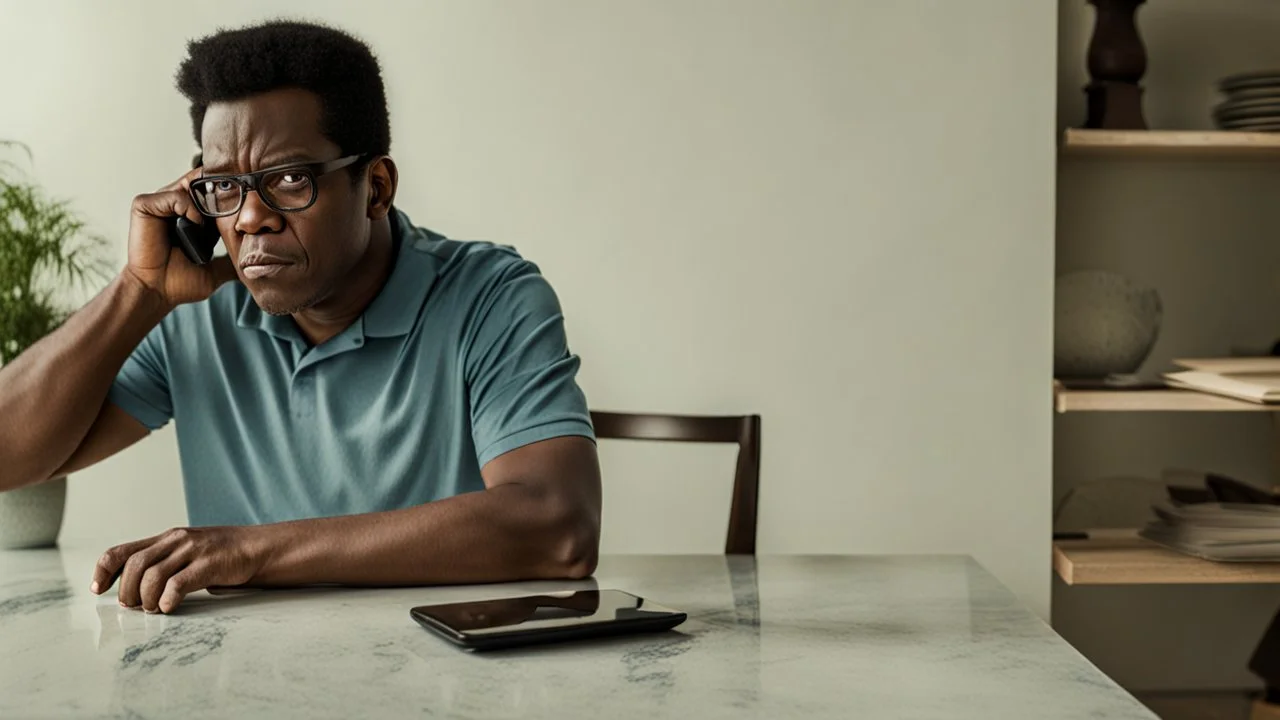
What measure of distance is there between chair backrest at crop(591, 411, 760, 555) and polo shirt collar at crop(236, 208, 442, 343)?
322mm

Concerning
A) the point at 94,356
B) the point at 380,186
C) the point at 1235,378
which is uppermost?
the point at 380,186

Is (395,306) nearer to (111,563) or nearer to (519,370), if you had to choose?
(519,370)

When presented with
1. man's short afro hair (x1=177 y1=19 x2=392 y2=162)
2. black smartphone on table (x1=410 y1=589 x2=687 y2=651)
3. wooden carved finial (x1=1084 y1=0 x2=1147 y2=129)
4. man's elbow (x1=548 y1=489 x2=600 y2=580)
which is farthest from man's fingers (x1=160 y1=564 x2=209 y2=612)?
wooden carved finial (x1=1084 y1=0 x2=1147 y2=129)

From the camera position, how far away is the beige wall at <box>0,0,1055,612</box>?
250 centimetres

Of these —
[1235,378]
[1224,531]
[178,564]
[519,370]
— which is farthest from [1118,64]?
[178,564]

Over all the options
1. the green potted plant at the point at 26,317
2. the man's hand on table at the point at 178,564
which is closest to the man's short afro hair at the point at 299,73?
the green potted plant at the point at 26,317

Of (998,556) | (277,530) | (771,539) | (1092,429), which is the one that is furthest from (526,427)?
(1092,429)

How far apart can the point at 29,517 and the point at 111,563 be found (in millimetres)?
479

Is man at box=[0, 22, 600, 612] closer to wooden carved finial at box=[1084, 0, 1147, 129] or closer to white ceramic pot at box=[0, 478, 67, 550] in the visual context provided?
white ceramic pot at box=[0, 478, 67, 550]

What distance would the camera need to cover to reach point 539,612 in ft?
3.34

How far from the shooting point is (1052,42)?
8.10 ft

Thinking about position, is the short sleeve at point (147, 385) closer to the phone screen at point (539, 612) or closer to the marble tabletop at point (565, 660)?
the marble tabletop at point (565, 660)

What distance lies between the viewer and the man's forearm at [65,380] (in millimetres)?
1464

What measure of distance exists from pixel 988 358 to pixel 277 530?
1.73 meters
